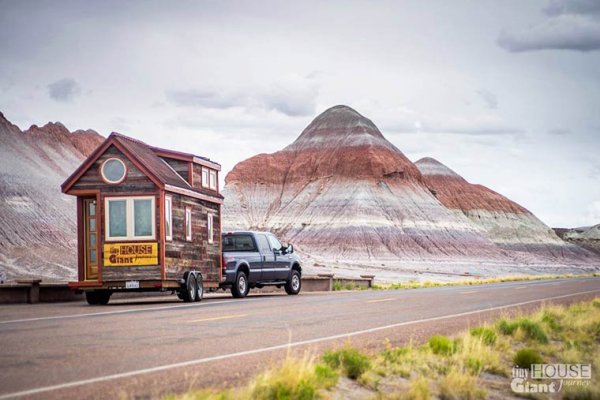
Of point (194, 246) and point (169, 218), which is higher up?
point (169, 218)

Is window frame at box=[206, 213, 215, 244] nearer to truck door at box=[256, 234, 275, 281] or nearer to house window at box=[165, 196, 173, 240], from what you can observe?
truck door at box=[256, 234, 275, 281]

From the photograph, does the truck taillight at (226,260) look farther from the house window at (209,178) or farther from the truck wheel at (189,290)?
the house window at (209,178)

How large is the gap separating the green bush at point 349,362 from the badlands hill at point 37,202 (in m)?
50.8

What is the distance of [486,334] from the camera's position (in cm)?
1250

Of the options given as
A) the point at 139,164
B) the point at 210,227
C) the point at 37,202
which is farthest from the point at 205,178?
the point at 37,202

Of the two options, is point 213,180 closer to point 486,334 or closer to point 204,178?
point 204,178

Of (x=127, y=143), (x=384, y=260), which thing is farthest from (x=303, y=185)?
(x=127, y=143)

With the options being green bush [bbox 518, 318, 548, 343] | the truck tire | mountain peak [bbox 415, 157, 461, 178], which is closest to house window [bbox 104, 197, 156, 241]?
the truck tire

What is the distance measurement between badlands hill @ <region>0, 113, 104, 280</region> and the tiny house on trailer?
35.2 m

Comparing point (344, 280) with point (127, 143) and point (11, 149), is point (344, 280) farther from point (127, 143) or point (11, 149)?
point (11, 149)

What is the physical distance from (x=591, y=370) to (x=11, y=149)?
90.5 meters

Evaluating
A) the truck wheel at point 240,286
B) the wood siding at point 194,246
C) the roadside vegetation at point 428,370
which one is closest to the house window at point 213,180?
the wood siding at point 194,246

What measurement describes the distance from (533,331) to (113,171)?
13966mm

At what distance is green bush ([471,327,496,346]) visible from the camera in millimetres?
12172
